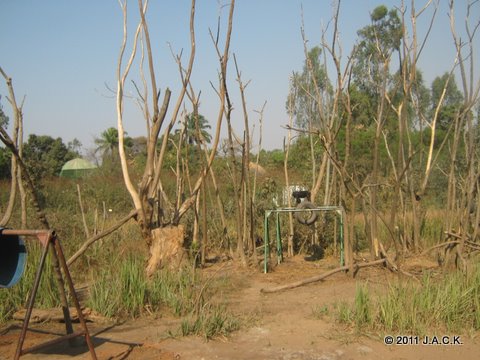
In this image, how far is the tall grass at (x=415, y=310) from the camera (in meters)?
4.23

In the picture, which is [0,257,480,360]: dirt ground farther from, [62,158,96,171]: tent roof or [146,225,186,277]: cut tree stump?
[62,158,96,171]: tent roof

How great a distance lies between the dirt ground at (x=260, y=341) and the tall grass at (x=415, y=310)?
14cm

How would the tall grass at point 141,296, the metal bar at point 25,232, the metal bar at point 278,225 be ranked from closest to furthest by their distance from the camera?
the metal bar at point 25,232
the tall grass at point 141,296
the metal bar at point 278,225

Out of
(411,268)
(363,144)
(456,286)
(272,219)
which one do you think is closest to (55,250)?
(456,286)

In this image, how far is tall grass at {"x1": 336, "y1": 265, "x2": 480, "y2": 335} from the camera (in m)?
4.23

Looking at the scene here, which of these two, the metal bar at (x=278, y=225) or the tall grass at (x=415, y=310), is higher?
the metal bar at (x=278, y=225)

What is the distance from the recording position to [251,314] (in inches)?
194

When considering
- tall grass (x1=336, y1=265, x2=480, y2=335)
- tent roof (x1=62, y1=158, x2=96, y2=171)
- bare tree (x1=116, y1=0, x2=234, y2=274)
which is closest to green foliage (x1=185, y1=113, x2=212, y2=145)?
bare tree (x1=116, y1=0, x2=234, y2=274)

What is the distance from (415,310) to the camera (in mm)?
4270

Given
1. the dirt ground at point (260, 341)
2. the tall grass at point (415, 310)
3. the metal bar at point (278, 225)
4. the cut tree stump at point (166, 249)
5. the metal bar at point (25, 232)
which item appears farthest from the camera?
the metal bar at point (278, 225)


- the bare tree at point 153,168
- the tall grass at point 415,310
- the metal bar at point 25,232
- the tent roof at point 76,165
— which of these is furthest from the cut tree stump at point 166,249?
the tent roof at point 76,165

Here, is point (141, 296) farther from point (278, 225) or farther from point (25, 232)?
point (278, 225)

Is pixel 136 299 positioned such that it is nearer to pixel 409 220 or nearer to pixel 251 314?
pixel 251 314

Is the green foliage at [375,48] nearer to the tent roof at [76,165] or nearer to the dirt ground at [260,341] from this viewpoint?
the dirt ground at [260,341]
